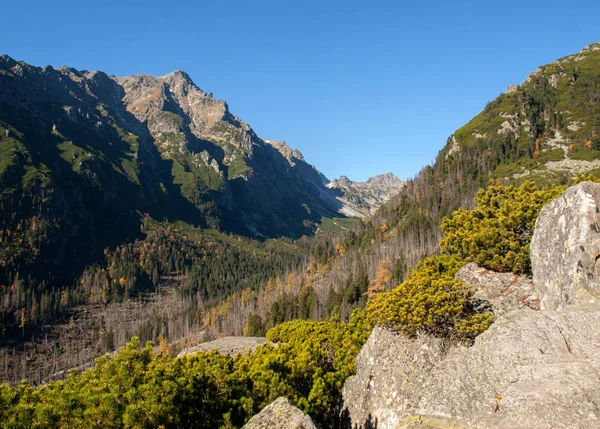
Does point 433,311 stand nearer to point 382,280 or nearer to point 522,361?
point 522,361

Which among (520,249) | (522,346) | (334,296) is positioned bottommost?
(334,296)

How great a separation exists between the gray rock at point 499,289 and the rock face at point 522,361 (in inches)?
2.3

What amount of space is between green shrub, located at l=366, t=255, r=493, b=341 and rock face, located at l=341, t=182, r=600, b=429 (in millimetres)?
737

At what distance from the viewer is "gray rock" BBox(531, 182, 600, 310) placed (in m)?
14.7

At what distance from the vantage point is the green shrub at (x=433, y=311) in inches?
730

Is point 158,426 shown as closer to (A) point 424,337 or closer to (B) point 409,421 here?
(B) point 409,421

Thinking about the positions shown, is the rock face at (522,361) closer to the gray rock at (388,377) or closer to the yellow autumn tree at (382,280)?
the gray rock at (388,377)

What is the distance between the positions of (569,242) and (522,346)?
7.03m

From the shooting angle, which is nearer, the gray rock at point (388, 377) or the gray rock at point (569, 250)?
the gray rock at point (569, 250)

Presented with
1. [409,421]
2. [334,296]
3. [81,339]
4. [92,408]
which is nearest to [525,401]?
[409,421]

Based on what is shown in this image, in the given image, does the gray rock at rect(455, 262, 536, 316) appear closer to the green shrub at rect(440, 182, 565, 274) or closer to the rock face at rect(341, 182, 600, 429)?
the rock face at rect(341, 182, 600, 429)

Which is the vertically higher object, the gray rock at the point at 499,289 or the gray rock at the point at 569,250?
the gray rock at the point at 569,250

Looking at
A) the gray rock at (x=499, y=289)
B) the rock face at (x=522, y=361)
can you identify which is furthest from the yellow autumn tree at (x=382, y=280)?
the rock face at (x=522, y=361)

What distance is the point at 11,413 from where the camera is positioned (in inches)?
549
